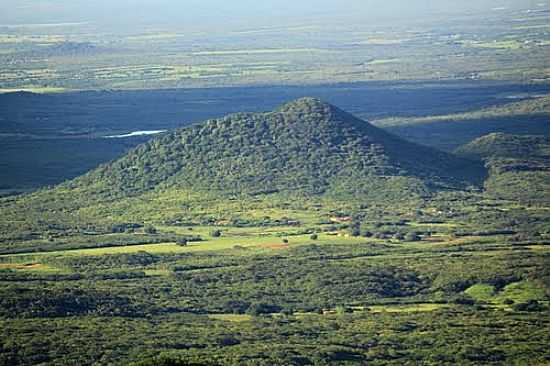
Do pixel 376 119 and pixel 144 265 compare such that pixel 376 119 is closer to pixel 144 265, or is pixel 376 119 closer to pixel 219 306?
pixel 144 265

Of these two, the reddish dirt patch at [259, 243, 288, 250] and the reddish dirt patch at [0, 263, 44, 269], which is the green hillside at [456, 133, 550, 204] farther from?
the reddish dirt patch at [0, 263, 44, 269]

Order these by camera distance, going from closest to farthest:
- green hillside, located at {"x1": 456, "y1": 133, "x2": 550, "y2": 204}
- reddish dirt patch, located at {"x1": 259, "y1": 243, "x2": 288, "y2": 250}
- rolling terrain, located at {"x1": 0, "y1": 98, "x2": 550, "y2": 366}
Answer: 1. rolling terrain, located at {"x1": 0, "y1": 98, "x2": 550, "y2": 366}
2. reddish dirt patch, located at {"x1": 259, "y1": 243, "x2": 288, "y2": 250}
3. green hillside, located at {"x1": 456, "y1": 133, "x2": 550, "y2": 204}

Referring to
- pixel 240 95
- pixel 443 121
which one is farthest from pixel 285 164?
pixel 240 95

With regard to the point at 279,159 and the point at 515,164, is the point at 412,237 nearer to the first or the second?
the point at 279,159

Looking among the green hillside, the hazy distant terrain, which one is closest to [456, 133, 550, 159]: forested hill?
the green hillside

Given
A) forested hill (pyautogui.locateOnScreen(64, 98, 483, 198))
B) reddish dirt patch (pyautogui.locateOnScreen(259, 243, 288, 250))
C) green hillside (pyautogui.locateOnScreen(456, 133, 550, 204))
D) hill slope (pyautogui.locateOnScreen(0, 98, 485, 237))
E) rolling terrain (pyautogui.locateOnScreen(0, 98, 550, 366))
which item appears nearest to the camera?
rolling terrain (pyautogui.locateOnScreen(0, 98, 550, 366))

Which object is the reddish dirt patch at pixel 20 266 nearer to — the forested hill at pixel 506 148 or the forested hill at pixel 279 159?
the forested hill at pixel 279 159

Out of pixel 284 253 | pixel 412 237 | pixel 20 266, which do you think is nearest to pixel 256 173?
pixel 412 237

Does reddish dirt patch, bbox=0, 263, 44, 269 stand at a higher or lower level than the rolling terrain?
lower
